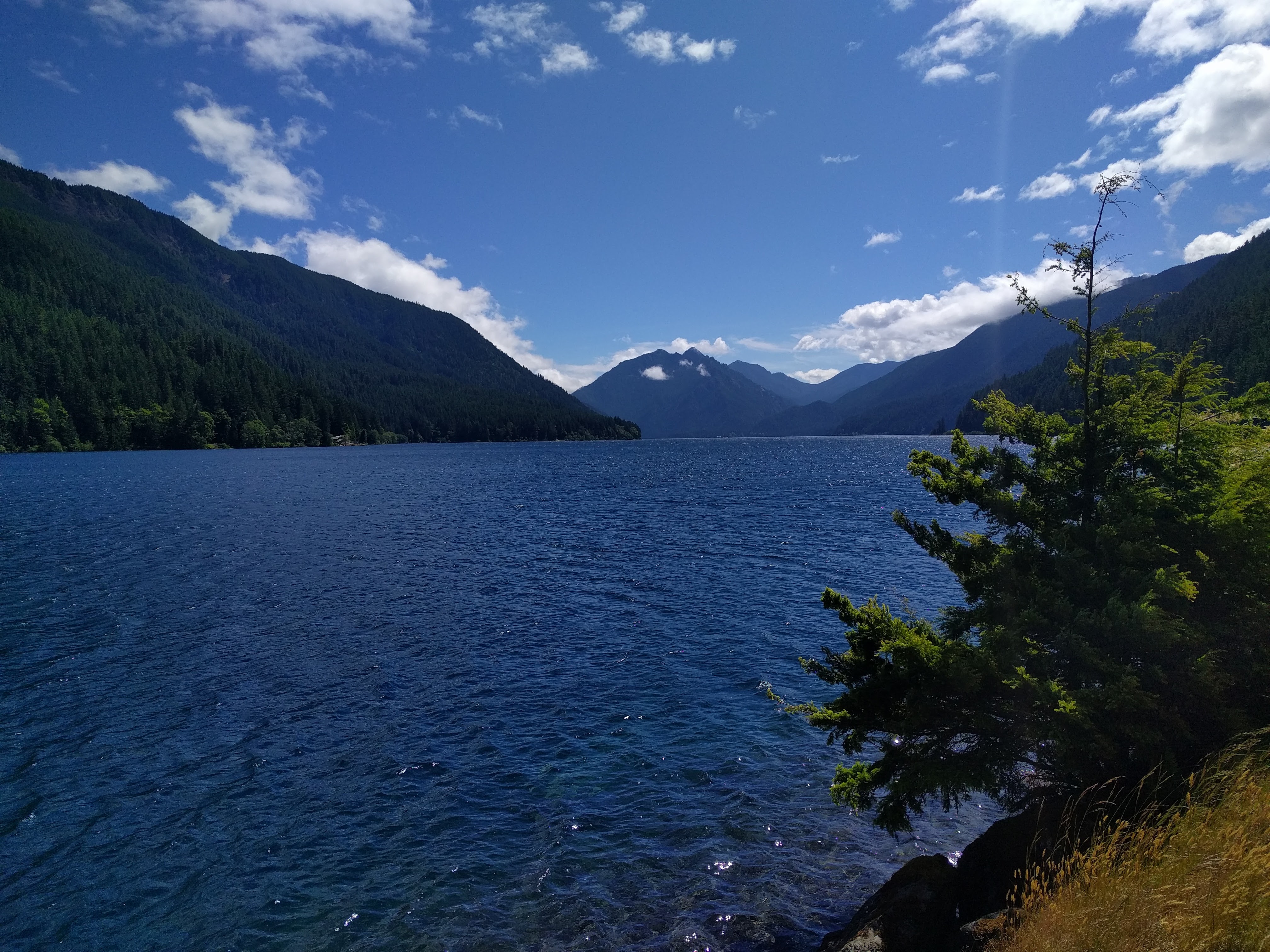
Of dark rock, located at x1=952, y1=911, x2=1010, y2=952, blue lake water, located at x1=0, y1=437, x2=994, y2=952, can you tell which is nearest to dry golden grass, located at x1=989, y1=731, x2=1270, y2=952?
dark rock, located at x1=952, y1=911, x2=1010, y2=952

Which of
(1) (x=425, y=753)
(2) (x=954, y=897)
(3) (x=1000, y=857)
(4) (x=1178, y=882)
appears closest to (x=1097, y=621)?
(4) (x=1178, y=882)

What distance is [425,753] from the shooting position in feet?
58.9

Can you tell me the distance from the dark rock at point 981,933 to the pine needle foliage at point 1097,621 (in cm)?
170

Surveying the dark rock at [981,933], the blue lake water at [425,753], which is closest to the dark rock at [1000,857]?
the dark rock at [981,933]

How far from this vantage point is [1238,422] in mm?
11562

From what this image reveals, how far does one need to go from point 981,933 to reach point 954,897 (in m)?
1.82

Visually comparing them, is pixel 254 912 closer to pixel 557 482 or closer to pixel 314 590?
pixel 314 590

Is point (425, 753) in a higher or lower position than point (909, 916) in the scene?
lower

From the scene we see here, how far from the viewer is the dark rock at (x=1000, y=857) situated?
10.4 m

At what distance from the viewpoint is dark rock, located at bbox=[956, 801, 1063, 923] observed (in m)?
10.4

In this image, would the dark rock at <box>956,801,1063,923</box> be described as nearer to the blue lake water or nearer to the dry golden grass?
Answer: the dry golden grass

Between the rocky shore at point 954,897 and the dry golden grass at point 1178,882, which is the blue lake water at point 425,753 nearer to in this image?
the rocky shore at point 954,897

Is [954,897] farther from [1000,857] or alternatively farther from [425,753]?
[425,753]

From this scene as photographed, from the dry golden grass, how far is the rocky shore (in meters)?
0.76
